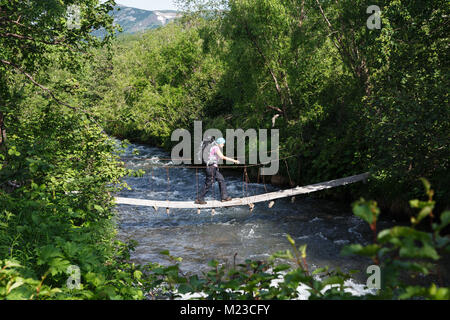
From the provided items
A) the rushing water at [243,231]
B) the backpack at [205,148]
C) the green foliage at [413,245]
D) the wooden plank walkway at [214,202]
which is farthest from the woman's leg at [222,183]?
the green foliage at [413,245]

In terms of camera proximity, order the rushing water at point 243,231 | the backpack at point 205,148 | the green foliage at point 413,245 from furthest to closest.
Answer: the backpack at point 205,148 < the rushing water at point 243,231 < the green foliage at point 413,245

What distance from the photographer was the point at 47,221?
3.64 meters

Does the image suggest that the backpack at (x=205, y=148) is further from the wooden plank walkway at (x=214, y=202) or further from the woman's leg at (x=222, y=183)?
the wooden plank walkway at (x=214, y=202)

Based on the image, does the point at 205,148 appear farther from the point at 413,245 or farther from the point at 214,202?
the point at 413,245

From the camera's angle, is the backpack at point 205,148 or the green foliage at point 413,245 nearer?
the green foliage at point 413,245

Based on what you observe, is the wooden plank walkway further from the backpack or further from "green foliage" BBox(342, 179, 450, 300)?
"green foliage" BBox(342, 179, 450, 300)

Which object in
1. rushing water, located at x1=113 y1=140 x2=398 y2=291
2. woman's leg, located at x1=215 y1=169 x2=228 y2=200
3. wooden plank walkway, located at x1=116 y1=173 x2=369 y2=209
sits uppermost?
woman's leg, located at x1=215 y1=169 x2=228 y2=200

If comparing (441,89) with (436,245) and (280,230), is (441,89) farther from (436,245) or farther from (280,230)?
(436,245)

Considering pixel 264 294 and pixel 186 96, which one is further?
pixel 186 96

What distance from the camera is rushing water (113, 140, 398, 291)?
780 centimetres

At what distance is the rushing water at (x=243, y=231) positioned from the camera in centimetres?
780

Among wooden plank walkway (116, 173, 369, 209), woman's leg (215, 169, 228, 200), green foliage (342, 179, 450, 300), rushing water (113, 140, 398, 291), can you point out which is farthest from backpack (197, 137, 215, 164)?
green foliage (342, 179, 450, 300)
